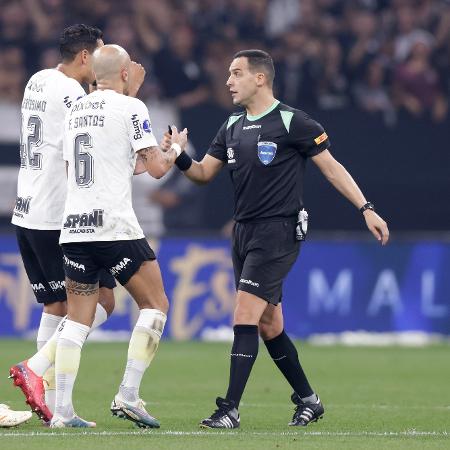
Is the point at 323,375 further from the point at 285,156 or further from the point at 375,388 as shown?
the point at 285,156

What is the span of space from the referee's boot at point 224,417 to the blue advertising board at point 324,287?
8.43 m

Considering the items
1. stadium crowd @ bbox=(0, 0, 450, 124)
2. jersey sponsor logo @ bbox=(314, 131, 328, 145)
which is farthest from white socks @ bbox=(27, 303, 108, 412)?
stadium crowd @ bbox=(0, 0, 450, 124)

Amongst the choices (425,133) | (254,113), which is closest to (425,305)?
(425,133)

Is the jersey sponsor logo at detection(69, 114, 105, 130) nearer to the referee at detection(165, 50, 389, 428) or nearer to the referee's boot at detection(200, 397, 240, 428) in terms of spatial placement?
the referee at detection(165, 50, 389, 428)

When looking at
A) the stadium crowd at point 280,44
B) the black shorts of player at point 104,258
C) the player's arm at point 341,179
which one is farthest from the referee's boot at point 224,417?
the stadium crowd at point 280,44

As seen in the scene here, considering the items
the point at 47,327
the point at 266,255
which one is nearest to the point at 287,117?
the point at 266,255

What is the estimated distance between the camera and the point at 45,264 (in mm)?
8945

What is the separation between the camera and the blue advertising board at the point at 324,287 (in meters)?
17.0

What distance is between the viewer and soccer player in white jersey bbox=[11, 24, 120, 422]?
348 inches

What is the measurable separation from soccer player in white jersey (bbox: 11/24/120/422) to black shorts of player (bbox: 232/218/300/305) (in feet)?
3.07

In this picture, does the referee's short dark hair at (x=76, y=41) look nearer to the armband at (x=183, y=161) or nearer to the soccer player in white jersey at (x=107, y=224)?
the soccer player in white jersey at (x=107, y=224)

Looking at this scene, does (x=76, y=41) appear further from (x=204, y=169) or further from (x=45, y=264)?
(x=45, y=264)

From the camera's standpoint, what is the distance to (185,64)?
59.4 feet

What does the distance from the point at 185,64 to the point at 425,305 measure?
445 cm
